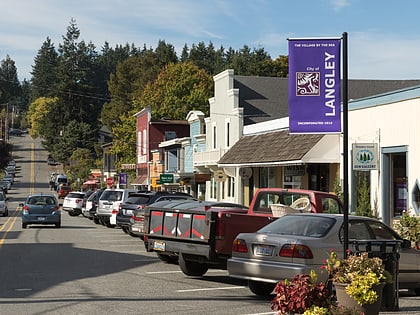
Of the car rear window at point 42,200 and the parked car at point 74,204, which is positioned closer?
the car rear window at point 42,200

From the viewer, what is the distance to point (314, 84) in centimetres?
1173

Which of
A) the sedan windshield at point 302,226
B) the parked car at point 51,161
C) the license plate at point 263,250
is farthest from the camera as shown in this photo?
the parked car at point 51,161

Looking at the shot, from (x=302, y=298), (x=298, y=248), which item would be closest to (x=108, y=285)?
(x=298, y=248)

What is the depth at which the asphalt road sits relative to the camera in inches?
468

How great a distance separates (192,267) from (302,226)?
12.4 feet

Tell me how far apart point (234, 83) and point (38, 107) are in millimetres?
119700

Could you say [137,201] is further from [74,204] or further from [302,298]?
[74,204]

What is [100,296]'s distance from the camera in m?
13.1

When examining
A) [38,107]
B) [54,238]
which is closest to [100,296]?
[54,238]

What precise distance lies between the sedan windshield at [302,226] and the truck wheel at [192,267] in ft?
10.1

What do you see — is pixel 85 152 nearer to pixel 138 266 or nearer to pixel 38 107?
pixel 38 107

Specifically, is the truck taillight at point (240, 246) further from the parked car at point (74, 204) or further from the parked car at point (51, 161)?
the parked car at point (51, 161)

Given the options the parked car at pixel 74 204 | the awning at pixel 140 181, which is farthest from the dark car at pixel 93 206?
the awning at pixel 140 181

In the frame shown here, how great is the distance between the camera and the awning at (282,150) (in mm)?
28609
